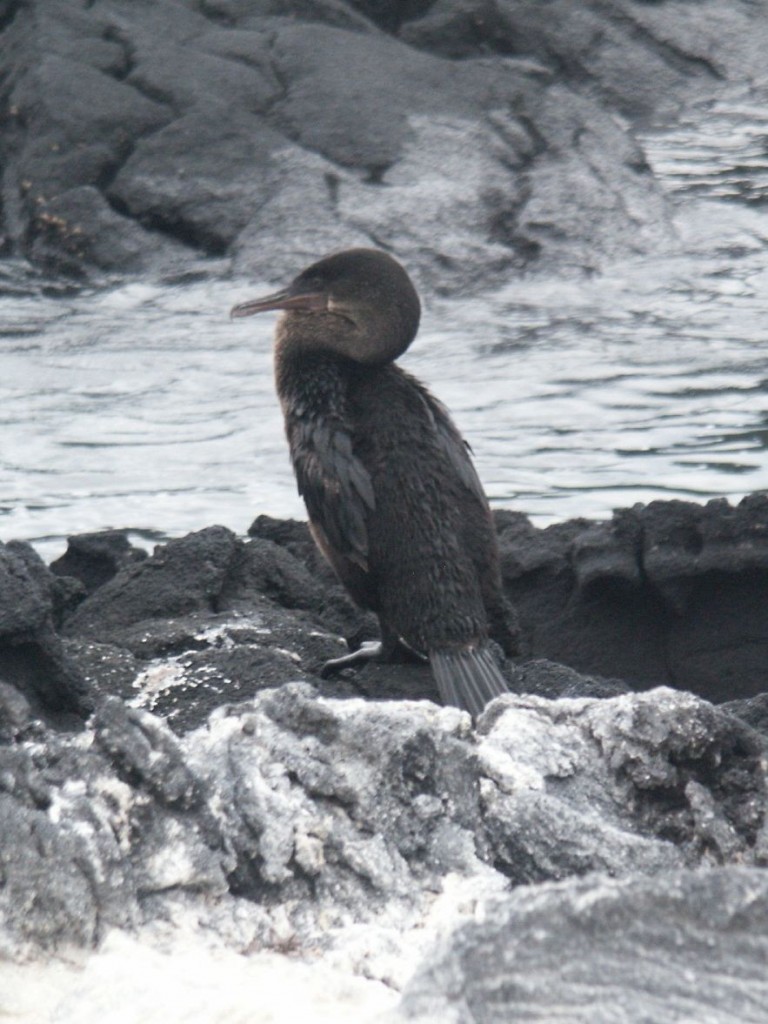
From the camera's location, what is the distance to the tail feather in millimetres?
4559

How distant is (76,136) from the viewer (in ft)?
39.1

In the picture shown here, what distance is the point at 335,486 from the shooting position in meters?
4.95

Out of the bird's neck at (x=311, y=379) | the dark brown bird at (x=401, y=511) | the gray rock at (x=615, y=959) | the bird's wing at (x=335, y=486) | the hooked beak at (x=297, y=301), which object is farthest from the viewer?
the hooked beak at (x=297, y=301)

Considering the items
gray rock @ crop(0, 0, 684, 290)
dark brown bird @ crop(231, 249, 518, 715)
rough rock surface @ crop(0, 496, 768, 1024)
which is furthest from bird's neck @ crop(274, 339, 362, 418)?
gray rock @ crop(0, 0, 684, 290)

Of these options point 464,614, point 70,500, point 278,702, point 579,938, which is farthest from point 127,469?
point 579,938

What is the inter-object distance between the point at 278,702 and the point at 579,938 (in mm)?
891

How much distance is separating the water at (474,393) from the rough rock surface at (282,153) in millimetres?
395

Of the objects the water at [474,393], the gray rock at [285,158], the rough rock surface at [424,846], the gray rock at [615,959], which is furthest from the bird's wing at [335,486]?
the gray rock at [285,158]

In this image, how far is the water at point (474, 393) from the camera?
788 centimetres

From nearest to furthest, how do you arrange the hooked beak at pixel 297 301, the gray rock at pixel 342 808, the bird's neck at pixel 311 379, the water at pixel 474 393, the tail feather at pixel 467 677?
1. the gray rock at pixel 342 808
2. the tail feather at pixel 467 677
3. the bird's neck at pixel 311 379
4. the hooked beak at pixel 297 301
5. the water at pixel 474 393

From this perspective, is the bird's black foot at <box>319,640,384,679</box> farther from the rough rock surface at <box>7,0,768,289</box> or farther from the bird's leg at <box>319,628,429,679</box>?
the rough rock surface at <box>7,0,768,289</box>

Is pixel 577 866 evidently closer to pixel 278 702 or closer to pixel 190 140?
pixel 278 702

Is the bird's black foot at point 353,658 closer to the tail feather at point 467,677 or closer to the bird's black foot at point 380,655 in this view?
the bird's black foot at point 380,655

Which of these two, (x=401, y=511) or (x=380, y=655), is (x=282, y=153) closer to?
(x=401, y=511)
